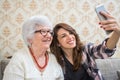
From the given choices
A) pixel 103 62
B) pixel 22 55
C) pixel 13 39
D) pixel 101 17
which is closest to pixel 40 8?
pixel 13 39

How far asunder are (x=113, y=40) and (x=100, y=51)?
177mm

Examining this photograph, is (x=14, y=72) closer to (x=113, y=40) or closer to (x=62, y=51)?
(x=62, y=51)

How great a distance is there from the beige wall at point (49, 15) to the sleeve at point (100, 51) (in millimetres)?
1072

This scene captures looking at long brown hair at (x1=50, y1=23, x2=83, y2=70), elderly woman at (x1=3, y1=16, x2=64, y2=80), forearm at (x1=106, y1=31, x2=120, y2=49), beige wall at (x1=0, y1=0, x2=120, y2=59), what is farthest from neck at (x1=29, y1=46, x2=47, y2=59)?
beige wall at (x1=0, y1=0, x2=120, y2=59)

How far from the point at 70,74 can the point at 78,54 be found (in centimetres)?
18

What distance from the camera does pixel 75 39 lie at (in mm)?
2020

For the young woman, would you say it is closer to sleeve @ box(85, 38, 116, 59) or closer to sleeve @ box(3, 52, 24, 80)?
sleeve @ box(85, 38, 116, 59)

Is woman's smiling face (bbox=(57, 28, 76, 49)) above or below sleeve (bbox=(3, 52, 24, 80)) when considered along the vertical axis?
above

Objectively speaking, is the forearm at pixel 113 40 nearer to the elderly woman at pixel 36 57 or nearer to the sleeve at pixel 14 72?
the elderly woman at pixel 36 57

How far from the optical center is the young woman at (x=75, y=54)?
6.23 feet

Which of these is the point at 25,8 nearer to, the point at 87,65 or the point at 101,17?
the point at 87,65

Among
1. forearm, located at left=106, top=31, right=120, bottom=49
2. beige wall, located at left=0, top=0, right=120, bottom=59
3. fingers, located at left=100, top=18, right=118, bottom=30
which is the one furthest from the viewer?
beige wall, located at left=0, top=0, right=120, bottom=59

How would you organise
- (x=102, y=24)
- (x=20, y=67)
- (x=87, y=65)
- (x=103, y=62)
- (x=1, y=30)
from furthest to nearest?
(x=1, y=30) → (x=103, y=62) → (x=87, y=65) → (x=20, y=67) → (x=102, y=24)

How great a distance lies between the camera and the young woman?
1.90 metres
